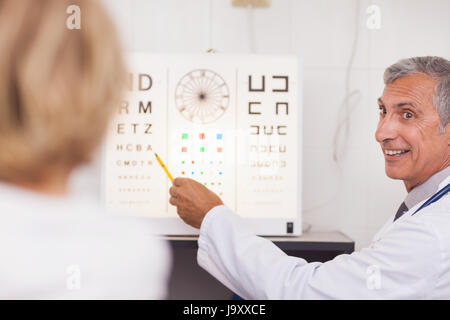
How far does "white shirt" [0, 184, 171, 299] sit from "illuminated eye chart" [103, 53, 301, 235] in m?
0.73

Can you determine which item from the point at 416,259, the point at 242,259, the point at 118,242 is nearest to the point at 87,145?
the point at 118,242

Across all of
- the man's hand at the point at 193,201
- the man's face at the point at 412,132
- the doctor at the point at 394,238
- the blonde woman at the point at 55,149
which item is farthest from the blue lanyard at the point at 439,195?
the blonde woman at the point at 55,149

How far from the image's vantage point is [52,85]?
43 cm

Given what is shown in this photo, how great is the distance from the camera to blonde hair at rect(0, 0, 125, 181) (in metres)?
0.43

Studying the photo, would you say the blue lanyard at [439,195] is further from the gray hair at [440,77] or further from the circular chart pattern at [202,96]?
the circular chart pattern at [202,96]

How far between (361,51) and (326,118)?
0.26 m

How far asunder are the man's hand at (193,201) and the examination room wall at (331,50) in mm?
491

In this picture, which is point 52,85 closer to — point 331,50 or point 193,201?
point 193,201

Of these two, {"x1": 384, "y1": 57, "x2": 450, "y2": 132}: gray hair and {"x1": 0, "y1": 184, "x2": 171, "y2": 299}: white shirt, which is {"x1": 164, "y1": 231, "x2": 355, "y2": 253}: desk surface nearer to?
{"x1": 384, "y1": 57, "x2": 450, "y2": 132}: gray hair

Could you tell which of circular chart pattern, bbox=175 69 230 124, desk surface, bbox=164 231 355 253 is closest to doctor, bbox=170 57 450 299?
desk surface, bbox=164 231 355 253

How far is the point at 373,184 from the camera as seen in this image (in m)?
1.46

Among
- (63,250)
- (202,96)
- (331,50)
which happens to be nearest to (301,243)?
(202,96)

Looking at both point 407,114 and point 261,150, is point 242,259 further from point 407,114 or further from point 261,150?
point 407,114

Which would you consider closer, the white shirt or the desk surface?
the white shirt
